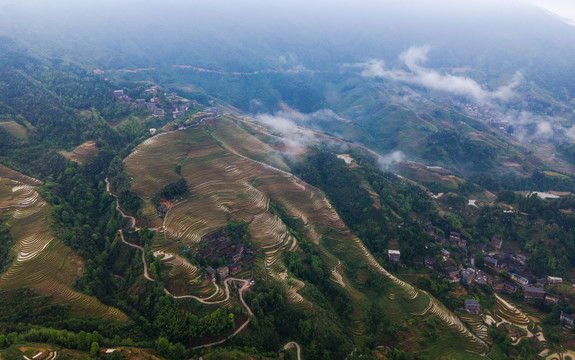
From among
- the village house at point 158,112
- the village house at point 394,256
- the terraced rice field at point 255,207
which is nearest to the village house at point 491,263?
the terraced rice field at point 255,207

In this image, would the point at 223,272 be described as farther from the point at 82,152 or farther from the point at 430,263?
the point at 82,152

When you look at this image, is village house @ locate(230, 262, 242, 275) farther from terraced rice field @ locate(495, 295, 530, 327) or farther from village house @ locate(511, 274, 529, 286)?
village house @ locate(511, 274, 529, 286)

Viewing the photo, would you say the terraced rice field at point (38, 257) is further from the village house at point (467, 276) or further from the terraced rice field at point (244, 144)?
the village house at point (467, 276)

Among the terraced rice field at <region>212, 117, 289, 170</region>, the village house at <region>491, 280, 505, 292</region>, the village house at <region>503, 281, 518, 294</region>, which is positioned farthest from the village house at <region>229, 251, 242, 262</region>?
the village house at <region>503, 281, 518, 294</region>

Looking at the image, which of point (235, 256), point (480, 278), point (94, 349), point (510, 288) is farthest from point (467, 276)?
point (94, 349)

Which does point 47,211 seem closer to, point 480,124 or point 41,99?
point 41,99
